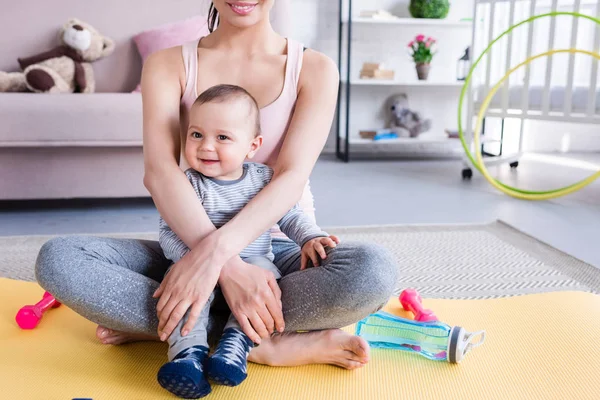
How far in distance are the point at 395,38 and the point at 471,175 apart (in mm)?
1268

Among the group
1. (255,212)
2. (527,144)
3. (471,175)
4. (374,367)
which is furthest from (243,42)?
(527,144)

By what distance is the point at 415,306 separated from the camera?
1201 mm

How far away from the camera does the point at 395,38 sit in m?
3.89

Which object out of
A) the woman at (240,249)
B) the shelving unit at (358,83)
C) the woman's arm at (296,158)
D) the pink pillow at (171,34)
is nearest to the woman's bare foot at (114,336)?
the woman at (240,249)

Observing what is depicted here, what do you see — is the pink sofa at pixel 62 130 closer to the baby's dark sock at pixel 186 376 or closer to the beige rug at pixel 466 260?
the beige rug at pixel 466 260

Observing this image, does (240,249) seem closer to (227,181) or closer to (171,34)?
(227,181)

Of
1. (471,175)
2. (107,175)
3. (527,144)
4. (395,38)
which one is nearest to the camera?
(107,175)

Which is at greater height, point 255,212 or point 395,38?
point 395,38

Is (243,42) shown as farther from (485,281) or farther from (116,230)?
(116,230)

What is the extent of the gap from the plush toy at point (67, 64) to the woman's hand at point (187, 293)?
5.78 feet

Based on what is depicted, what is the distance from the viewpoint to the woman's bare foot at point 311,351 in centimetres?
96

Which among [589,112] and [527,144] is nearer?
[589,112]

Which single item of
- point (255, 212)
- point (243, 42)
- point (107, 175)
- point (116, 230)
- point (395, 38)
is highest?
point (395, 38)

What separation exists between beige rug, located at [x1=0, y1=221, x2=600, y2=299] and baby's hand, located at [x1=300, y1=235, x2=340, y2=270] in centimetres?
51
